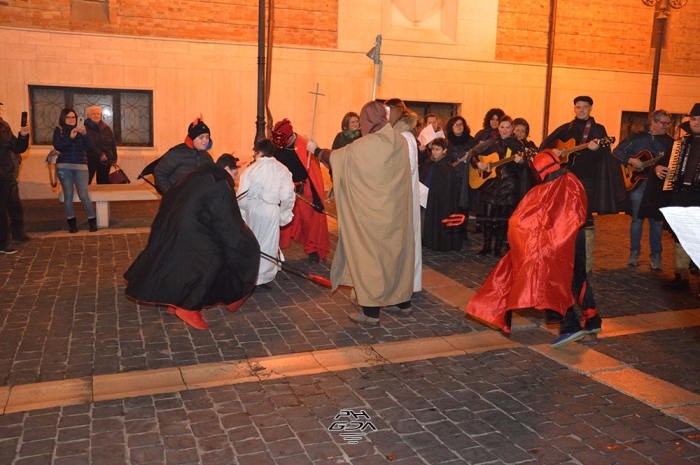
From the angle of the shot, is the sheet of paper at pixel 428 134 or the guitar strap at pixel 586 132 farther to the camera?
the sheet of paper at pixel 428 134

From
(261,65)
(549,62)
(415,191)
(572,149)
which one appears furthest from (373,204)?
(549,62)

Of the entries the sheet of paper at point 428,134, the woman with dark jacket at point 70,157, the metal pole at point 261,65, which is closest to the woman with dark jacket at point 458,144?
the sheet of paper at point 428,134

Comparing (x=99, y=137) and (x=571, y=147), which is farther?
(x=99, y=137)

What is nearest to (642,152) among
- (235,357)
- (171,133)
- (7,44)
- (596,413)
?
(596,413)

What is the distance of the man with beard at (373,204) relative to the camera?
6.56 meters

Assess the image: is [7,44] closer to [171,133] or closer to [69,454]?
[171,133]

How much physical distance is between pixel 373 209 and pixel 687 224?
165 inches

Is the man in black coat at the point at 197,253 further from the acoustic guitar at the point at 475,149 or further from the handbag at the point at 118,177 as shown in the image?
the handbag at the point at 118,177

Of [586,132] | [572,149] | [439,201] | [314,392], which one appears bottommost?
[314,392]

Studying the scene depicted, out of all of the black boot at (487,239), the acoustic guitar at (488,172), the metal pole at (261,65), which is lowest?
the black boot at (487,239)

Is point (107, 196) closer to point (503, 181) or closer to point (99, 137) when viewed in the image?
point (99, 137)

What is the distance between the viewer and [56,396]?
4.96m

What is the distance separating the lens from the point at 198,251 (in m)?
6.25

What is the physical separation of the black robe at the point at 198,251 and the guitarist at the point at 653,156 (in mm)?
5234
